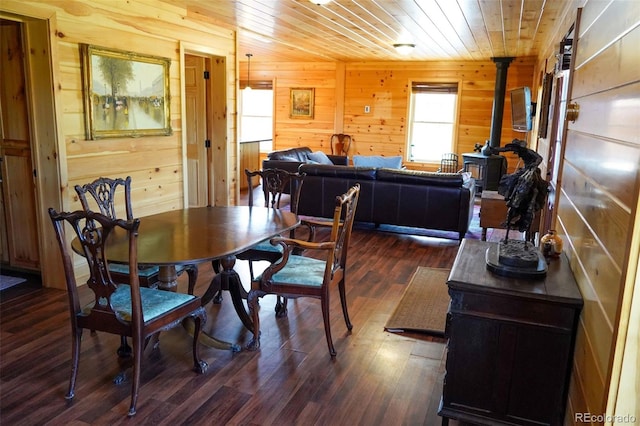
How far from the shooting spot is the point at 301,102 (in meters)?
9.73

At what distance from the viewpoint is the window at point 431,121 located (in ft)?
29.1

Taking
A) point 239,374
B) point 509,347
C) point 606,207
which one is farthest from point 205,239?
point 606,207

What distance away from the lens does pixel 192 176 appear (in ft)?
19.7

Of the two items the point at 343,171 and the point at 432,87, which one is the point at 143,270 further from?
the point at 432,87

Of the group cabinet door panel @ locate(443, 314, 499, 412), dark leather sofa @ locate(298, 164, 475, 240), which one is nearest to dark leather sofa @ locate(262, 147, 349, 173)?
dark leather sofa @ locate(298, 164, 475, 240)

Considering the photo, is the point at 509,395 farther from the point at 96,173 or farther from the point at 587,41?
the point at 96,173

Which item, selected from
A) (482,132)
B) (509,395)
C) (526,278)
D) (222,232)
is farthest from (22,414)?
(482,132)

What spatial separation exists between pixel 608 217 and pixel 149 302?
6.48 feet

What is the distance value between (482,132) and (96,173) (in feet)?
22.2

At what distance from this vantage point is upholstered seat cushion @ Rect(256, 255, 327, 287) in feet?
9.26

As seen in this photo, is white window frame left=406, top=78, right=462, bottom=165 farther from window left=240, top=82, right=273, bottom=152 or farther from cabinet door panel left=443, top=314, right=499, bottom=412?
cabinet door panel left=443, top=314, right=499, bottom=412

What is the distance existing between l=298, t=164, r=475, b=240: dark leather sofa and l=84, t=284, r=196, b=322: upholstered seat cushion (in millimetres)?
3381

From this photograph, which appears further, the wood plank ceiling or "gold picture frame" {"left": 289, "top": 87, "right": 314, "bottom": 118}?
"gold picture frame" {"left": 289, "top": 87, "right": 314, "bottom": 118}

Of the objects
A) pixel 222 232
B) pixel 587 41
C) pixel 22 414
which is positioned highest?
pixel 587 41
